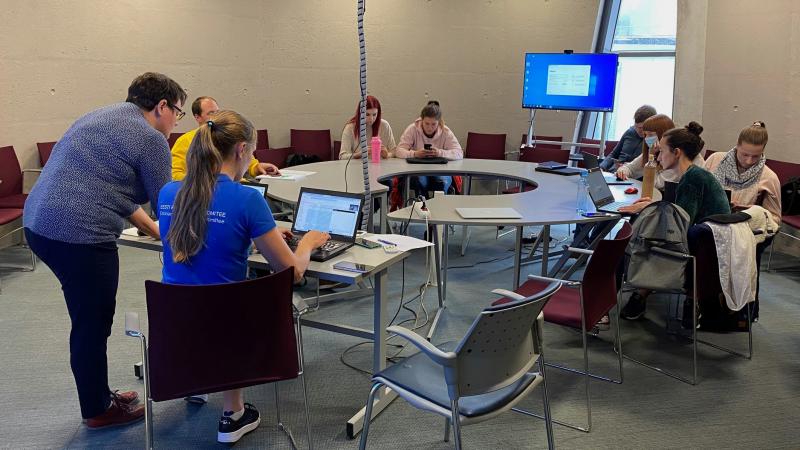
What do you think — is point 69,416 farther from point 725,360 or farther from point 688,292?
point 725,360

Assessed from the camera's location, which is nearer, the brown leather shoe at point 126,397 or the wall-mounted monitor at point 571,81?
the brown leather shoe at point 126,397

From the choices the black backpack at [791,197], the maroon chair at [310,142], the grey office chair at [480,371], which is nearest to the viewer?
the grey office chair at [480,371]

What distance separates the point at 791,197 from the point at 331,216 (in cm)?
376

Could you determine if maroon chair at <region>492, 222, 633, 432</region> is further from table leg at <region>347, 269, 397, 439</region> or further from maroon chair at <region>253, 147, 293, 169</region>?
maroon chair at <region>253, 147, 293, 169</region>

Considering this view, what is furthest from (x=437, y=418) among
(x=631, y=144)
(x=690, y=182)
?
(x=631, y=144)

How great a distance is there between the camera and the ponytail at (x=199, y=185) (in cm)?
222

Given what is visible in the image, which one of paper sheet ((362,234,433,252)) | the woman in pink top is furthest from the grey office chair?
the woman in pink top

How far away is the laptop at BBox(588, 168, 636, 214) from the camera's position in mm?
3812

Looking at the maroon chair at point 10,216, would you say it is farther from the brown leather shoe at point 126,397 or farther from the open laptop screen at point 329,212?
the open laptop screen at point 329,212

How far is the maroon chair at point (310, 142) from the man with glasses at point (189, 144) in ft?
8.02

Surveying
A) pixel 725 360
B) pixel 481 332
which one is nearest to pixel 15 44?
pixel 481 332

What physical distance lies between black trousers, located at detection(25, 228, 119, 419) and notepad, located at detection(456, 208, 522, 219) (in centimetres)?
177

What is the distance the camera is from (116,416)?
2.77 meters

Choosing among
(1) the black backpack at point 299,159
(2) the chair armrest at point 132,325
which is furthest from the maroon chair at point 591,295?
(1) the black backpack at point 299,159
